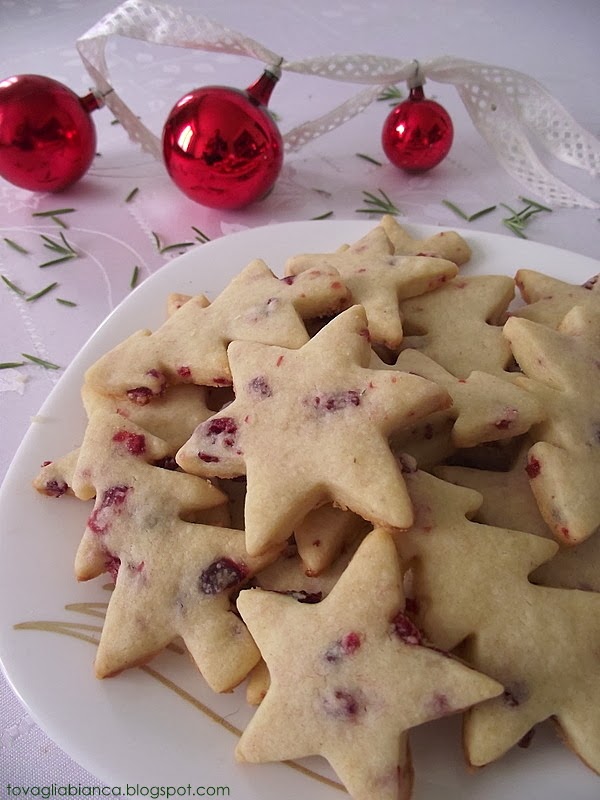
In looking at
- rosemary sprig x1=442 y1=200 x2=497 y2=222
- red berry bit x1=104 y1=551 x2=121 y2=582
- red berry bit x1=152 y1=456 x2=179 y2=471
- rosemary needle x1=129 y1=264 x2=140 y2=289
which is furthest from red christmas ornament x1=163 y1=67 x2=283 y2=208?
red berry bit x1=104 y1=551 x2=121 y2=582

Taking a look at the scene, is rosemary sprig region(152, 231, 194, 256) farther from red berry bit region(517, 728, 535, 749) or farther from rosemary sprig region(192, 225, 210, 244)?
red berry bit region(517, 728, 535, 749)

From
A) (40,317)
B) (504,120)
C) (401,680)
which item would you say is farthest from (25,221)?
(401,680)

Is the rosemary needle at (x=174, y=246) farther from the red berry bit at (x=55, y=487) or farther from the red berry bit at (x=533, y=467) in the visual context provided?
the red berry bit at (x=533, y=467)

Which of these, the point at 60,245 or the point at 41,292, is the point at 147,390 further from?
the point at 60,245

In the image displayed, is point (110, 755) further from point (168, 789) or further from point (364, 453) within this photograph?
point (364, 453)

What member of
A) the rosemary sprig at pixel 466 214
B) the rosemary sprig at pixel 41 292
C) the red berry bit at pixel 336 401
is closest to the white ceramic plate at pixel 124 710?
the red berry bit at pixel 336 401

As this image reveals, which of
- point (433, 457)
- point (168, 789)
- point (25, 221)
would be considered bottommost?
point (168, 789)
